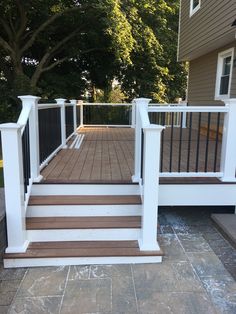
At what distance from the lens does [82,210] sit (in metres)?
3.30

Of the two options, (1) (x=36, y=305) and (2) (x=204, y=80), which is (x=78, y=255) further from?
(2) (x=204, y=80)

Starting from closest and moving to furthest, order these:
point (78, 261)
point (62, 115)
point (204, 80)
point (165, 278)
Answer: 1. point (165, 278)
2. point (78, 261)
3. point (62, 115)
4. point (204, 80)

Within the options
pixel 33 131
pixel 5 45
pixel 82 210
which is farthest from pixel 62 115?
pixel 5 45

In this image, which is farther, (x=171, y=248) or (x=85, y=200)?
(x=85, y=200)

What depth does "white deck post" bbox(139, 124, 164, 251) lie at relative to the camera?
9.24ft

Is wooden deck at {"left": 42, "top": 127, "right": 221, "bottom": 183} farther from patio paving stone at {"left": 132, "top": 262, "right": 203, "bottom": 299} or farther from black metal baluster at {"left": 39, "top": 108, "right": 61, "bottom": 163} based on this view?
patio paving stone at {"left": 132, "top": 262, "right": 203, "bottom": 299}

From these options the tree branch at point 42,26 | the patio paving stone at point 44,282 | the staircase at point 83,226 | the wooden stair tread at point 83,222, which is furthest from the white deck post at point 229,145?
the tree branch at point 42,26

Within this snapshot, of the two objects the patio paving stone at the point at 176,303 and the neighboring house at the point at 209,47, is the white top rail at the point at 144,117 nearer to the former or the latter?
the patio paving stone at the point at 176,303

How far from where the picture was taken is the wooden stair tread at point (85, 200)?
10.9 ft

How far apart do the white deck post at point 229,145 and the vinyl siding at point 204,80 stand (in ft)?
11.0

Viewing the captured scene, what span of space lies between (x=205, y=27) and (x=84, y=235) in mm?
6018

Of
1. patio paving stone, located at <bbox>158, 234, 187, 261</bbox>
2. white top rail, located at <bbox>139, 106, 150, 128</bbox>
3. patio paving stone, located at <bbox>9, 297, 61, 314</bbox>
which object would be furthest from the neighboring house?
patio paving stone, located at <bbox>9, 297, 61, 314</bbox>

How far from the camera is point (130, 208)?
10.9 ft

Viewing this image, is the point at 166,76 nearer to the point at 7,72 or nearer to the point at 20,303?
the point at 7,72
